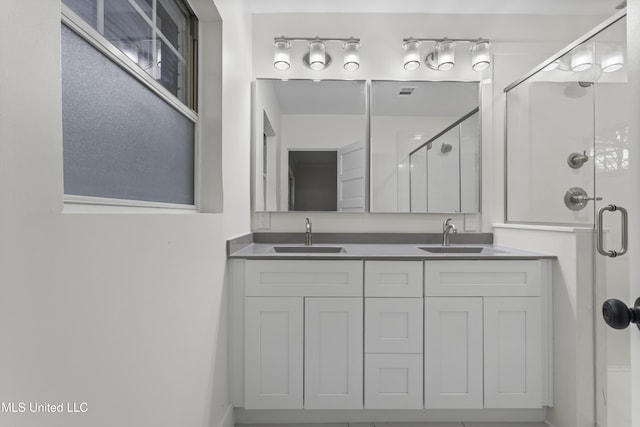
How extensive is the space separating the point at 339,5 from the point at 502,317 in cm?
213

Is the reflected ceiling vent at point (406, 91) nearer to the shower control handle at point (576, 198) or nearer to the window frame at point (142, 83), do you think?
the shower control handle at point (576, 198)

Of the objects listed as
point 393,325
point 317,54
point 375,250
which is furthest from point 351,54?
point 393,325

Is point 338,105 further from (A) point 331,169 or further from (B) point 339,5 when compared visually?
(B) point 339,5

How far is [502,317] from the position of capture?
1587mm

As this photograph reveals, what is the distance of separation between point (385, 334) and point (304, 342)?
40 centimetres

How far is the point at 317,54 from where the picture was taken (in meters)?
2.11

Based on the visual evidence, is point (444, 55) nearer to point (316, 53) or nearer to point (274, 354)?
point (316, 53)

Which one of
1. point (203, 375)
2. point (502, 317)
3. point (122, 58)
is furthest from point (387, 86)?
point (203, 375)

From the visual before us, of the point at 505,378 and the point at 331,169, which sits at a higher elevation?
the point at 331,169

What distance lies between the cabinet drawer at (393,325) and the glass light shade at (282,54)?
1.60 meters

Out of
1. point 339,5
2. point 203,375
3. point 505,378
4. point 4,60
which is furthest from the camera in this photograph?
point 339,5

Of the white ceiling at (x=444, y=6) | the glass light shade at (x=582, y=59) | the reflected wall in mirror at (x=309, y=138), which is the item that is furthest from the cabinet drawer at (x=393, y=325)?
the white ceiling at (x=444, y=6)

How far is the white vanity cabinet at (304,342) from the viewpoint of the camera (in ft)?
5.14

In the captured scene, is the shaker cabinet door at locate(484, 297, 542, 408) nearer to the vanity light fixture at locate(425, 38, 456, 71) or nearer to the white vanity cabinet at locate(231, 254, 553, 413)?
the white vanity cabinet at locate(231, 254, 553, 413)
